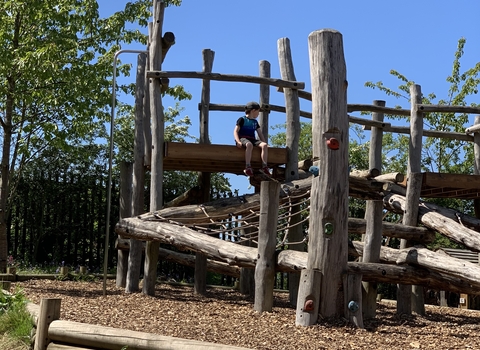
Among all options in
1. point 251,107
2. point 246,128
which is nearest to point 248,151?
point 246,128

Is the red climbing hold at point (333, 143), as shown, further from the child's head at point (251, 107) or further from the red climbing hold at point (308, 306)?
the child's head at point (251, 107)

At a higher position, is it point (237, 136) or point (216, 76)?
point (216, 76)

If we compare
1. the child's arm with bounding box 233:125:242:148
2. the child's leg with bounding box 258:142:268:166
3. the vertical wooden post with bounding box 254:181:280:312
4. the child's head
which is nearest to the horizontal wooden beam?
the child's head

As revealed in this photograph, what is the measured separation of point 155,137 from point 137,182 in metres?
1.06

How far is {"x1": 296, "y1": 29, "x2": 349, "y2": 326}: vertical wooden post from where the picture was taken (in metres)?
7.98

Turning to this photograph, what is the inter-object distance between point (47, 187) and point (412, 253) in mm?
9933

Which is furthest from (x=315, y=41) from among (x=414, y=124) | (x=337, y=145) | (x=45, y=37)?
(x=45, y=37)

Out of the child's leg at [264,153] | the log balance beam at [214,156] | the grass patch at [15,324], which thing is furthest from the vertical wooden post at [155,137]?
the grass patch at [15,324]

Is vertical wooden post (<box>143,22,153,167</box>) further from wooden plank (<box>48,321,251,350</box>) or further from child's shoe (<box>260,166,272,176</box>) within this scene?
wooden plank (<box>48,321,251,350</box>)

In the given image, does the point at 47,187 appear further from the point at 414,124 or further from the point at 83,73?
the point at 414,124

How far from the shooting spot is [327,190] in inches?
320

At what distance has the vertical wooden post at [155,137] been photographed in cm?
1070

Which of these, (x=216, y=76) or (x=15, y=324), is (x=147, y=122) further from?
(x=15, y=324)

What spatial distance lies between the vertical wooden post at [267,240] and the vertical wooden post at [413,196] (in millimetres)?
2448
